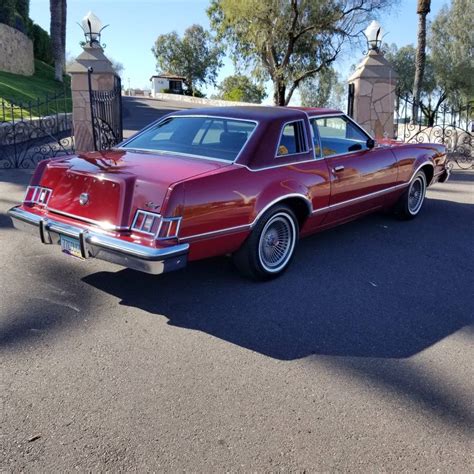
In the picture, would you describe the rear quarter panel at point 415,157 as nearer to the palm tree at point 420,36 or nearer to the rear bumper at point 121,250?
the rear bumper at point 121,250

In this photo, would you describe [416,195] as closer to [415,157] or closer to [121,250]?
[415,157]

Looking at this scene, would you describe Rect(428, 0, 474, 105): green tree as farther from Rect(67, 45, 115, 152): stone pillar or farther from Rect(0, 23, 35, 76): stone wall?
Rect(67, 45, 115, 152): stone pillar

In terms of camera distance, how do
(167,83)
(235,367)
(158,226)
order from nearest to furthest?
(235,367)
(158,226)
(167,83)

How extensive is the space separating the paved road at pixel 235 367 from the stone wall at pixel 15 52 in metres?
23.4

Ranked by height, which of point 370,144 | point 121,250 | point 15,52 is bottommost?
point 121,250

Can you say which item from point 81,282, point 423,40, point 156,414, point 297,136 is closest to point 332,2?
point 423,40

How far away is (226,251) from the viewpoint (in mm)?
4051

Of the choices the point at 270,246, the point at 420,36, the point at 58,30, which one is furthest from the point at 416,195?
the point at 58,30

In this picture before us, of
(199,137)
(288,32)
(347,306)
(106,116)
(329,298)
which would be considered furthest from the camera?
(288,32)

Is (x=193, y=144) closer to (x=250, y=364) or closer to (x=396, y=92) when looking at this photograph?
(x=250, y=364)

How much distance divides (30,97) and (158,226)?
17.4 m

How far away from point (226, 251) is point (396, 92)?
9913mm

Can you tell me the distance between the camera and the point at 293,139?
15.5 ft

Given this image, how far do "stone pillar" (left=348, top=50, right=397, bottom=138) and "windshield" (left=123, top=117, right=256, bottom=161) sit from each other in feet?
25.5
